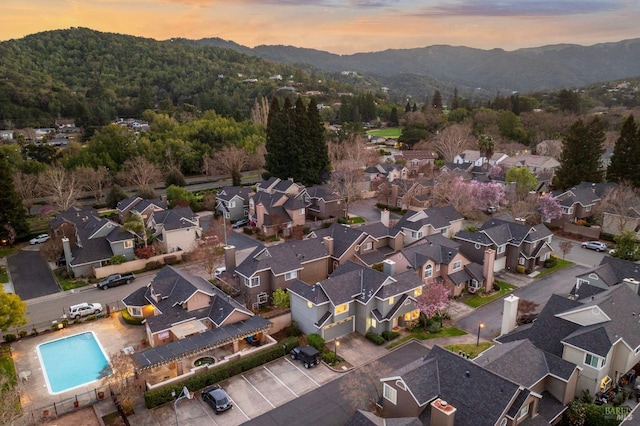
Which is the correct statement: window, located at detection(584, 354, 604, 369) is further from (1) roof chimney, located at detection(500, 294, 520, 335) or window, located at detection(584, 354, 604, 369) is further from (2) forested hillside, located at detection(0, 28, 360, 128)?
(2) forested hillside, located at detection(0, 28, 360, 128)

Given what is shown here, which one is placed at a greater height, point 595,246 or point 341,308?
point 341,308

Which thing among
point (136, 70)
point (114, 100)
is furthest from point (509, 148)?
point (136, 70)

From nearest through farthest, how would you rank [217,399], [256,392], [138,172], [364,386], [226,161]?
[217,399] → [364,386] → [256,392] → [138,172] → [226,161]

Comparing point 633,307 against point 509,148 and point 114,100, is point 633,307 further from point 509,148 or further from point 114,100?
point 114,100

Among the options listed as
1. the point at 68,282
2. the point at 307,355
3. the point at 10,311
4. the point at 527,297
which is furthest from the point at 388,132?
the point at 10,311

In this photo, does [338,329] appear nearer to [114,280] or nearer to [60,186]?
[114,280]

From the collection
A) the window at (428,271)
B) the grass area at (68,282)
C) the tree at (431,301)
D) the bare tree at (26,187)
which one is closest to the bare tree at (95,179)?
the bare tree at (26,187)

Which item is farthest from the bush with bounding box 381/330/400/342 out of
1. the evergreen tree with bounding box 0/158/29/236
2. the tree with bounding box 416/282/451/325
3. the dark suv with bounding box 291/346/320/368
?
the evergreen tree with bounding box 0/158/29/236

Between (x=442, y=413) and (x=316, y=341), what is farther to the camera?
(x=316, y=341)
